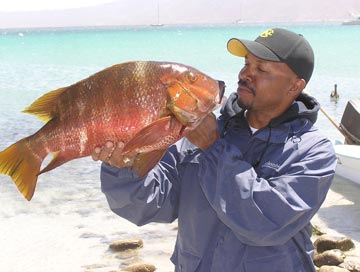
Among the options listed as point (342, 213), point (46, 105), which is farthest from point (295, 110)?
point (342, 213)

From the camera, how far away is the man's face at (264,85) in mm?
3078

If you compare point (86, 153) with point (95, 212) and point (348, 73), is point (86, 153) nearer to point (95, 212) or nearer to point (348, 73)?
point (95, 212)

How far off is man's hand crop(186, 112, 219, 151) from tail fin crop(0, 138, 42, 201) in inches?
28.5

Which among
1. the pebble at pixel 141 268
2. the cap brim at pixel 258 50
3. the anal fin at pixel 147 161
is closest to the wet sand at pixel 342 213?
the pebble at pixel 141 268

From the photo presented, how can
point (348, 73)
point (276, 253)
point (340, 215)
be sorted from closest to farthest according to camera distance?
point (276, 253)
point (340, 215)
point (348, 73)

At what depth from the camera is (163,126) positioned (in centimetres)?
243

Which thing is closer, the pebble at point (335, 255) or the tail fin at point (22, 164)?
the tail fin at point (22, 164)

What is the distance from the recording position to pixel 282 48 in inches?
121

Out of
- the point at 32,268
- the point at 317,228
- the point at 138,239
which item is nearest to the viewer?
the point at 32,268

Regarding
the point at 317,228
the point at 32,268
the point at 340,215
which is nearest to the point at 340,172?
the point at 340,215

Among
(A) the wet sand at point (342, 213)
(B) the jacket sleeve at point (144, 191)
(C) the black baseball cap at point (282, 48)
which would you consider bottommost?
(A) the wet sand at point (342, 213)

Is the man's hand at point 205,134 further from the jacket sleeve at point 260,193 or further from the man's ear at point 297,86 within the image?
the man's ear at point 297,86

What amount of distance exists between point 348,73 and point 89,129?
100ft

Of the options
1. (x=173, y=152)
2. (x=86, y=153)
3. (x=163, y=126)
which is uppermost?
(x=163, y=126)
